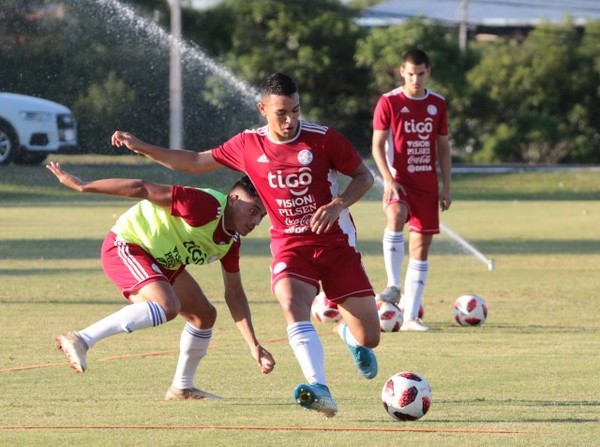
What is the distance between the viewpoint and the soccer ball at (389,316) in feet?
39.5

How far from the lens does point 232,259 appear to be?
28.1ft

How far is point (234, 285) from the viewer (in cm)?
859

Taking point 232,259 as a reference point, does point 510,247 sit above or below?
below

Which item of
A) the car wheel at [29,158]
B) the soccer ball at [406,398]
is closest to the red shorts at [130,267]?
the soccer ball at [406,398]

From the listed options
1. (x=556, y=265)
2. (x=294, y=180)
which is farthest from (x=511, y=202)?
(x=294, y=180)

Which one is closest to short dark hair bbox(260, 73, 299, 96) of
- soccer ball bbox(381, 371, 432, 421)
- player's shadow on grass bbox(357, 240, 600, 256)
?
soccer ball bbox(381, 371, 432, 421)

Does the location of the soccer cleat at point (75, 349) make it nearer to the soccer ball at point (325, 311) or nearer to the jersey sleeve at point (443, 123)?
the soccer ball at point (325, 311)

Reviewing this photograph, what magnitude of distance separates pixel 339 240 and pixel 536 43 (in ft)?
145

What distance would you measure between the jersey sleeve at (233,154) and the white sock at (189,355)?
1.04 m

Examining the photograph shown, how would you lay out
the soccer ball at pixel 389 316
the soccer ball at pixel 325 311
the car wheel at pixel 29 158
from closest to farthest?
the soccer ball at pixel 389 316
the soccer ball at pixel 325 311
the car wheel at pixel 29 158

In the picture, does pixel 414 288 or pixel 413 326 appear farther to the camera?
pixel 414 288

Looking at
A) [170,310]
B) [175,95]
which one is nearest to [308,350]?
[170,310]

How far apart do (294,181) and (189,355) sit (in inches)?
53.2

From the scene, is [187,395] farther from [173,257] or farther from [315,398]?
[315,398]
